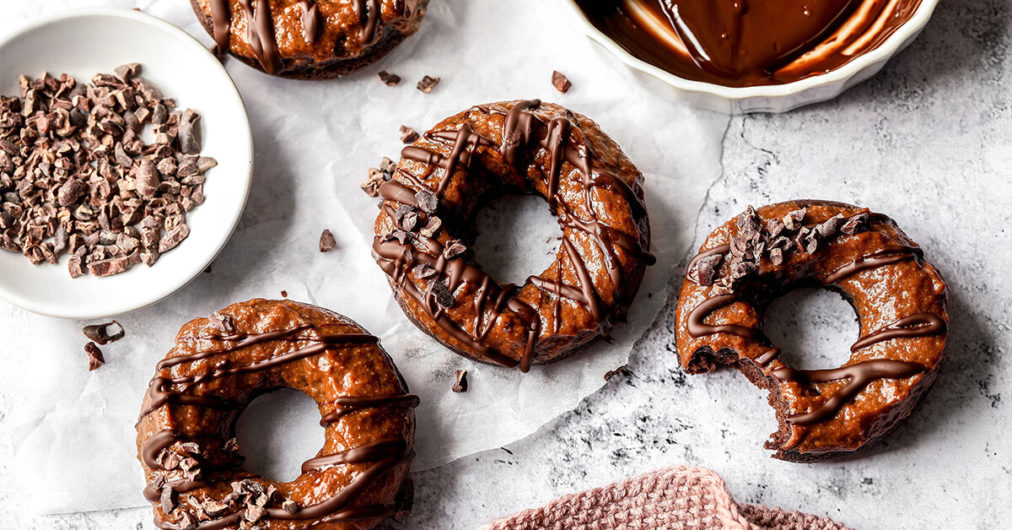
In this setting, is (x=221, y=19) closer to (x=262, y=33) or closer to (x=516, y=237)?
(x=262, y=33)

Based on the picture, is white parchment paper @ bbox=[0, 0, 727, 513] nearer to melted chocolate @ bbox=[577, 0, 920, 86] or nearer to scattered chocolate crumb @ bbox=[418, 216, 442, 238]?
melted chocolate @ bbox=[577, 0, 920, 86]

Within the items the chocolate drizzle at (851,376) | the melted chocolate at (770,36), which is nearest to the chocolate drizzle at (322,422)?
the chocolate drizzle at (851,376)

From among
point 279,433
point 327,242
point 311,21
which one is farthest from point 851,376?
point 311,21

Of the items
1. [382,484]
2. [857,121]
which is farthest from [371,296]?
[857,121]

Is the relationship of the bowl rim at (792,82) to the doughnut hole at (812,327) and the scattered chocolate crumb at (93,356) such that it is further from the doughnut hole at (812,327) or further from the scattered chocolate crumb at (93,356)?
the scattered chocolate crumb at (93,356)

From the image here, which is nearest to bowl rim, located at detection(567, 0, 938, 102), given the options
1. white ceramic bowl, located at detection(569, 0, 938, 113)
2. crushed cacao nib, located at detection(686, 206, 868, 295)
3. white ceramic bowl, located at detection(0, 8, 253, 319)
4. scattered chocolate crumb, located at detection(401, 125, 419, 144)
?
white ceramic bowl, located at detection(569, 0, 938, 113)

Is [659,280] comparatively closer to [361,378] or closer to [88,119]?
[361,378]
